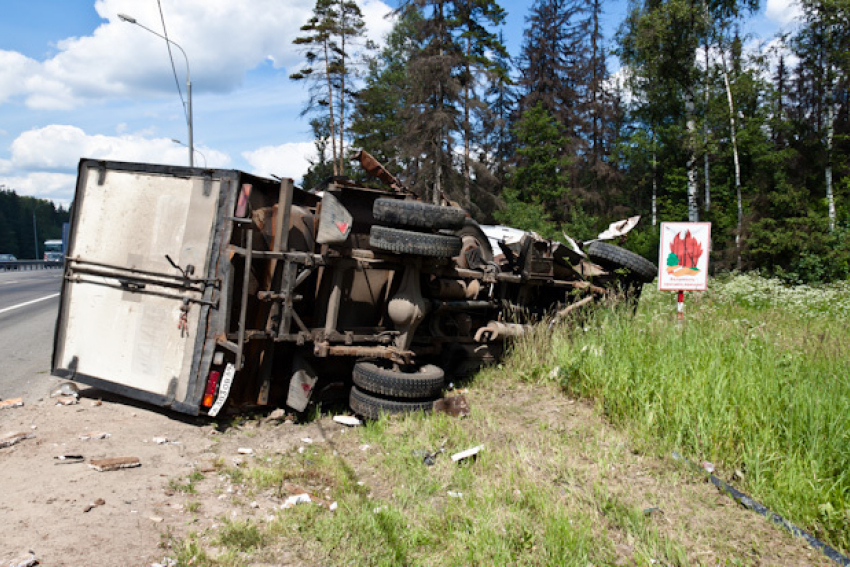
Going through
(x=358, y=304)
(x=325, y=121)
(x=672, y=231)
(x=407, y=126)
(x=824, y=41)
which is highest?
(x=824, y=41)

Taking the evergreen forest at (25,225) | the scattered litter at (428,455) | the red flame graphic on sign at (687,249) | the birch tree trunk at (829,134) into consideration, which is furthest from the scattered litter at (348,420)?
the evergreen forest at (25,225)

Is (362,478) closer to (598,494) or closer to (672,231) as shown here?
(598,494)

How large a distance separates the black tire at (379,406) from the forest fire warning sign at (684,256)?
148 inches

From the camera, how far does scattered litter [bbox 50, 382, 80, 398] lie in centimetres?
521

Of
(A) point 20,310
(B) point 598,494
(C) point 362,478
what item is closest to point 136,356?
(C) point 362,478

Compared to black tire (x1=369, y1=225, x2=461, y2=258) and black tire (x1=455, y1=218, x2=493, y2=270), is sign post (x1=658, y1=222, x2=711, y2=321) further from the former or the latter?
black tire (x1=369, y1=225, x2=461, y2=258)

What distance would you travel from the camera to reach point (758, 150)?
2312cm

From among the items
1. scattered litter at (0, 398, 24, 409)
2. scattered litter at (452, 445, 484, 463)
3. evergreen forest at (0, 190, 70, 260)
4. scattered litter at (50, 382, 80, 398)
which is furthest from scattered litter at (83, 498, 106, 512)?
evergreen forest at (0, 190, 70, 260)

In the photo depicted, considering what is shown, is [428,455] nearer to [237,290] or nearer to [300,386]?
[300,386]

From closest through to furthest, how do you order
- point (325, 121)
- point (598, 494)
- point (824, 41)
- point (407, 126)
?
point (598, 494), point (824, 41), point (407, 126), point (325, 121)

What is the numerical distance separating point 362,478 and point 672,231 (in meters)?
5.07

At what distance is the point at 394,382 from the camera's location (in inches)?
189

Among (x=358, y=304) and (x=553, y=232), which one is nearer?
(x=358, y=304)

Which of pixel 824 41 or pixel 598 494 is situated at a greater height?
pixel 824 41
